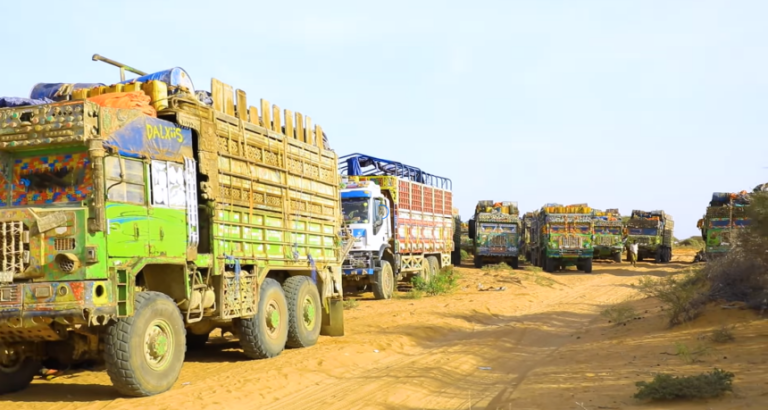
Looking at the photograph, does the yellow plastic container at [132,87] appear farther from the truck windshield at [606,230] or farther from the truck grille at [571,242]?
the truck windshield at [606,230]

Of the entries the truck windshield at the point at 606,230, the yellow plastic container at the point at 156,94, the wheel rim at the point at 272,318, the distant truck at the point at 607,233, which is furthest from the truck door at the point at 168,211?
the truck windshield at the point at 606,230

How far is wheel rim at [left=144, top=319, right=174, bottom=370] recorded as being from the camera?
8071 mm

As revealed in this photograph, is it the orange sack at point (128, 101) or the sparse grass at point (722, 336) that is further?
the sparse grass at point (722, 336)

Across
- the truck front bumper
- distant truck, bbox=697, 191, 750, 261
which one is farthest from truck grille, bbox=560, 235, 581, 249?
the truck front bumper

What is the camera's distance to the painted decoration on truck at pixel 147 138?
7.97m

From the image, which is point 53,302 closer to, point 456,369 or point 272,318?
point 272,318

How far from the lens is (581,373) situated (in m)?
8.87

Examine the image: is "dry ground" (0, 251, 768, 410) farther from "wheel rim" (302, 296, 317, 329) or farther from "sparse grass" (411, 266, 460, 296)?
"sparse grass" (411, 266, 460, 296)

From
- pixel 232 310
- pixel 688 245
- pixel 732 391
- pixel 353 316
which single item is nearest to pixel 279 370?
pixel 232 310

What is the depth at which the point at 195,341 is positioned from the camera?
12.0 m

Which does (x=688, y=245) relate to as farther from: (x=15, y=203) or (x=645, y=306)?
(x=15, y=203)

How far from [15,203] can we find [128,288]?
5.46ft

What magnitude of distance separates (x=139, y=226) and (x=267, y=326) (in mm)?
3335

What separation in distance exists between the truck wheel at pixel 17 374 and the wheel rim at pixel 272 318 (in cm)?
319
